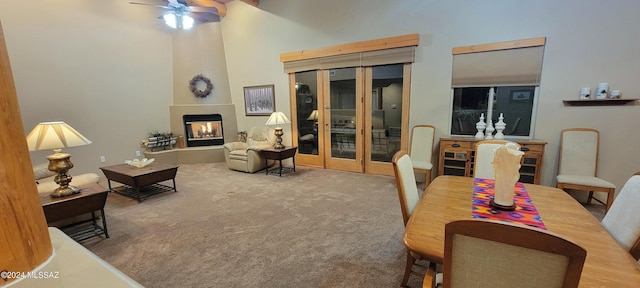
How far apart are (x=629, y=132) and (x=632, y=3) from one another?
1501mm

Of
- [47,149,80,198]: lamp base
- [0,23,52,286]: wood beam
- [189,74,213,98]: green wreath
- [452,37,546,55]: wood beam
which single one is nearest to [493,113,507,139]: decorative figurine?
[452,37,546,55]: wood beam

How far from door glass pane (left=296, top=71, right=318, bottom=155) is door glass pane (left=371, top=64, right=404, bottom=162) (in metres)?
1.20

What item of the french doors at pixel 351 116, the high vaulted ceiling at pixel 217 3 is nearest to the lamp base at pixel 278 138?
the french doors at pixel 351 116

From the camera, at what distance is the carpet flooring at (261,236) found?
2062mm

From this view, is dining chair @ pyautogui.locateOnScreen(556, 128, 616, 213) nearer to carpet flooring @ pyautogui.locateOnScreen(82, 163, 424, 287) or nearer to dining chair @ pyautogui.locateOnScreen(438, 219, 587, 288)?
carpet flooring @ pyautogui.locateOnScreen(82, 163, 424, 287)

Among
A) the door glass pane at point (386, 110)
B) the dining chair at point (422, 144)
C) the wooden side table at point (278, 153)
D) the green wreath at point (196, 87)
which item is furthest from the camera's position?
the green wreath at point (196, 87)

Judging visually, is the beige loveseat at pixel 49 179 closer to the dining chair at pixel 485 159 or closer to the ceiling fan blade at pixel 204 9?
the ceiling fan blade at pixel 204 9

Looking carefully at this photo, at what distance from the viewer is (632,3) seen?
296 centimetres

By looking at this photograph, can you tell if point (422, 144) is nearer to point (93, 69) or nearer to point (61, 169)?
point (61, 169)

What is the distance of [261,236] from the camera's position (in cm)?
266

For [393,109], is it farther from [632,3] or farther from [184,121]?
[184,121]

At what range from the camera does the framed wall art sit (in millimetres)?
5659

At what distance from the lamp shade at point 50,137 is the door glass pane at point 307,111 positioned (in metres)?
3.57

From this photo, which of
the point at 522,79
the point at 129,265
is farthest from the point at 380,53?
the point at 129,265
